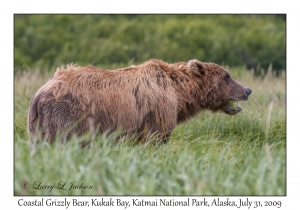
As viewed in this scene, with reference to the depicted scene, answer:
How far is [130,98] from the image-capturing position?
7.33 m

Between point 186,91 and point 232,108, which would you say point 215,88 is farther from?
point 186,91

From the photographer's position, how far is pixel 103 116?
23.2 ft

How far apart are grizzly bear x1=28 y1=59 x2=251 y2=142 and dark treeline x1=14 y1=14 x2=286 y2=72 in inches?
869

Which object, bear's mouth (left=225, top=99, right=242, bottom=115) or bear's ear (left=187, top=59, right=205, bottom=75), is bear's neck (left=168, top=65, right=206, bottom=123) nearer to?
bear's ear (left=187, top=59, right=205, bottom=75)

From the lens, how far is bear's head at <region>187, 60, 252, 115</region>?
8297 mm

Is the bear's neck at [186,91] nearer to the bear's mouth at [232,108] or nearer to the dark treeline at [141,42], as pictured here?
the bear's mouth at [232,108]

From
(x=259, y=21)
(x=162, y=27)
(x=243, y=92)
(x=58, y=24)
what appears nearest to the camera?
(x=243, y=92)

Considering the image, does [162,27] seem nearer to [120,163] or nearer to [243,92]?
[243,92]

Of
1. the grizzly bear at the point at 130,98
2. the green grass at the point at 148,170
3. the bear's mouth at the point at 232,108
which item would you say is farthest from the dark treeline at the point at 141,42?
the green grass at the point at 148,170

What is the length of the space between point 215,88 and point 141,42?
29967mm

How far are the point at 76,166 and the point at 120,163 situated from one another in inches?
17.7

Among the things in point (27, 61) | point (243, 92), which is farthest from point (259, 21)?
point (243, 92)

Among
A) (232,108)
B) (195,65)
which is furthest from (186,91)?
(232,108)

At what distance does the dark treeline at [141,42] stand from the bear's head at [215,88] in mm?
21955
